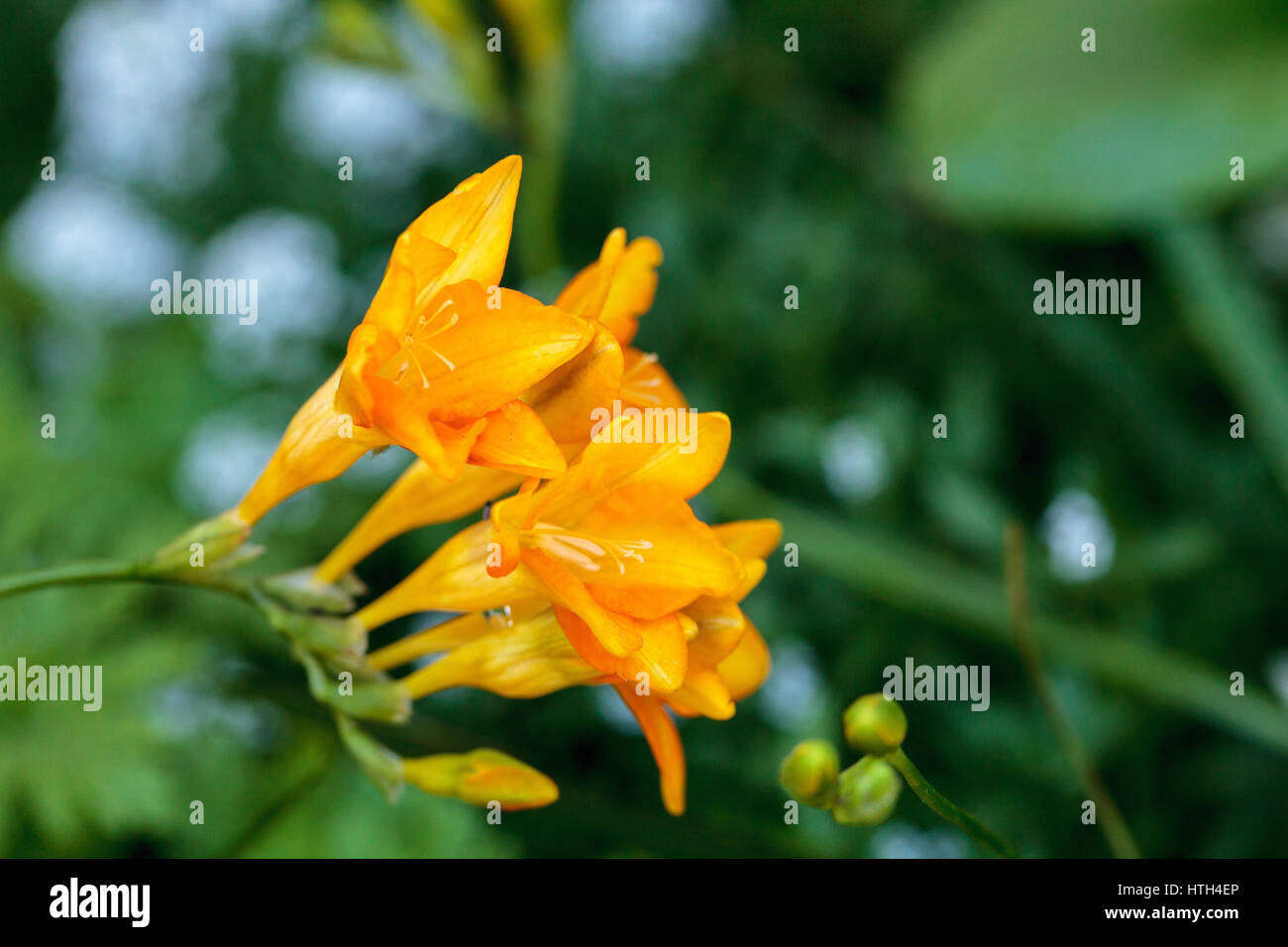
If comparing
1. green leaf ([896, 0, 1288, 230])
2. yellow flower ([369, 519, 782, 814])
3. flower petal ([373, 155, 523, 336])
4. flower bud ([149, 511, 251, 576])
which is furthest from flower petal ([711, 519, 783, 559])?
green leaf ([896, 0, 1288, 230])

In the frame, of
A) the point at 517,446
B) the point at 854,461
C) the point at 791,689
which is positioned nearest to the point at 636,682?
the point at 517,446

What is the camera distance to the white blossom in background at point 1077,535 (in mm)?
1318

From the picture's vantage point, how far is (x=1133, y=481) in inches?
58.7

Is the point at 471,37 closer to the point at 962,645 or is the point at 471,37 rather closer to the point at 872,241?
the point at 872,241

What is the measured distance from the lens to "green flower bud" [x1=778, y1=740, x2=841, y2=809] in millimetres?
612

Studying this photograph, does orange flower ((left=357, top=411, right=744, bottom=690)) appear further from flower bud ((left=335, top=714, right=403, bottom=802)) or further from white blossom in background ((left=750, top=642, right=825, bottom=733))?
white blossom in background ((left=750, top=642, right=825, bottom=733))

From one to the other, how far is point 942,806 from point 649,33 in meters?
1.55

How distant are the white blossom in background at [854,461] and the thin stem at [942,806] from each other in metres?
0.81

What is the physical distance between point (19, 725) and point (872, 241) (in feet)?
4.36

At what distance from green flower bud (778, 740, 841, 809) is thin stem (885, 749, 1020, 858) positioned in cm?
3

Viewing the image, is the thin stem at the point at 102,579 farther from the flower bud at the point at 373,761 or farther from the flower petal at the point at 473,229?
the flower petal at the point at 473,229

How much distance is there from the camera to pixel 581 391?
2.19ft

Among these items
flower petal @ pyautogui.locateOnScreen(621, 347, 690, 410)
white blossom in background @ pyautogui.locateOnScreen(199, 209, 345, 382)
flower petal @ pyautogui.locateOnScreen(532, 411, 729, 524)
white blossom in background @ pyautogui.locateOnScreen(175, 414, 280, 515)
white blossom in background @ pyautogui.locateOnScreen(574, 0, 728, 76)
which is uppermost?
white blossom in background @ pyautogui.locateOnScreen(574, 0, 728, 76)

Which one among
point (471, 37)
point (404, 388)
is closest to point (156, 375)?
point (471, 37)
